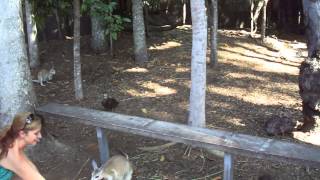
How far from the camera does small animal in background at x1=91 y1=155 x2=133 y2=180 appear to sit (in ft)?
16.8

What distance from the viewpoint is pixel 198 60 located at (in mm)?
5992

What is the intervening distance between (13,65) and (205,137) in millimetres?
2583

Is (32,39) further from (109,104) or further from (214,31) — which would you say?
(214,31)

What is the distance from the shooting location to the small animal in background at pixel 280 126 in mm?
6492

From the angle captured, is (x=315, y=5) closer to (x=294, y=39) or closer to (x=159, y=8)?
(x=294, y=39)

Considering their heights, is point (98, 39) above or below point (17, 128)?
above

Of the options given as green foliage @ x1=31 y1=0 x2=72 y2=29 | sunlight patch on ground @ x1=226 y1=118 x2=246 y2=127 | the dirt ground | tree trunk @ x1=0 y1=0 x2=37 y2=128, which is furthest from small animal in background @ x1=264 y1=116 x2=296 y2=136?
green foliage @ x1=31 y1=0 x2=72 y2=29

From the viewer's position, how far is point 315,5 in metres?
6.01

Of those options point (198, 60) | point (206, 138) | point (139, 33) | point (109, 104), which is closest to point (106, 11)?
point (109, 104)

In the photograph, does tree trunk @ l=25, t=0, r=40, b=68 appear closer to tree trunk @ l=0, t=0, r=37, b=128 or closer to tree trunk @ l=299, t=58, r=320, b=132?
tree trunk @ l=0, t=0, r=37, b=128

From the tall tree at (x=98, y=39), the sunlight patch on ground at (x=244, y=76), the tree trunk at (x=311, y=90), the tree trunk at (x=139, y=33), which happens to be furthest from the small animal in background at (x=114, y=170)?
the tall tree at (x=98, y=39)

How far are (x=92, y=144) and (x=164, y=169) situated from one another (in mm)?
1275

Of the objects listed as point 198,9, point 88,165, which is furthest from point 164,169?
point 198,9

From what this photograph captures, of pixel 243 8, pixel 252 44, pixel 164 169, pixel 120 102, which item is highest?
pixel 243 8
